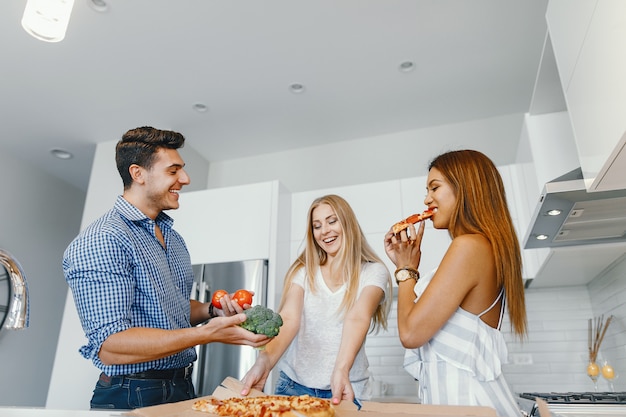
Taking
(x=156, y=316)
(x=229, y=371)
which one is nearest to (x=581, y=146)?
(x=156, y=316)

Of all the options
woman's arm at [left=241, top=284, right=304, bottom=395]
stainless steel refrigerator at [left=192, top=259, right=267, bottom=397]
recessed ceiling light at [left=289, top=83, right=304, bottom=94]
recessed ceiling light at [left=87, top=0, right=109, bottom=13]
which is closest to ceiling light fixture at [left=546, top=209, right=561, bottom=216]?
woman's arm at [left=241, top=284, right=304, bottom=395]

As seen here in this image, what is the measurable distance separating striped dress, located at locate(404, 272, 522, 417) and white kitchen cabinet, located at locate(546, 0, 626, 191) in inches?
21.3

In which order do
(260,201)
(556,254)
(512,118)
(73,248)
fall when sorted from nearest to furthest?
1. (73,248)
2. (556,254)
3. (260,201)
4. (512,118)

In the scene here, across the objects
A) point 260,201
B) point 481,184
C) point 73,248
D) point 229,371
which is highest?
point 260,201

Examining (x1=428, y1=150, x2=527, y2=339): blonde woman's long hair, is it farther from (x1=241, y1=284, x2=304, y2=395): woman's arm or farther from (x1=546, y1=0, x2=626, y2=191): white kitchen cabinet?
(x1=241, y1=284, x2=304, y2=395): woman's arm

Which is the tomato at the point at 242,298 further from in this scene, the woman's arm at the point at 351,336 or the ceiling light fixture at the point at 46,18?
the ceiling light fixture at the point at 46,18

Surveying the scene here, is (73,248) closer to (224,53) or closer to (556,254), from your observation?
(224,53)

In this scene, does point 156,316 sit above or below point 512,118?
below

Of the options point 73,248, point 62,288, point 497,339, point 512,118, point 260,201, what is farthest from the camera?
point 62,288

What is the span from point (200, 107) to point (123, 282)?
236 cm

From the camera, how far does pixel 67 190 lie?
4.70 meters

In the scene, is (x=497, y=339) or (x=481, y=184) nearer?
(x=497, y=339)

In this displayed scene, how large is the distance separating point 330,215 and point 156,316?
32.0 inches

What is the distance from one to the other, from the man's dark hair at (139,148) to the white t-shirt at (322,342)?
784mm
